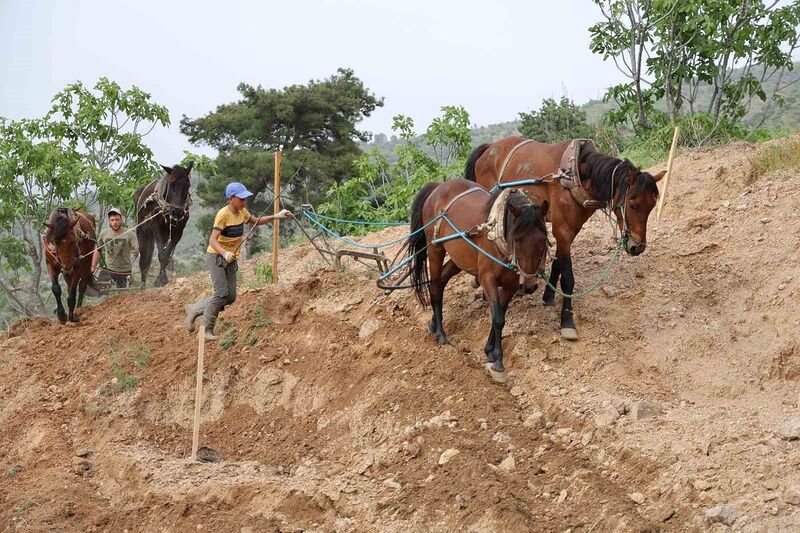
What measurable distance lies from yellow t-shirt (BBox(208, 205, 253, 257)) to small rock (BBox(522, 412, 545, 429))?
3617 mm

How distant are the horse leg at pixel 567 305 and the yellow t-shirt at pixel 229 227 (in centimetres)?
348

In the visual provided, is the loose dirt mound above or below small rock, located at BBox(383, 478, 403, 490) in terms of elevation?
above

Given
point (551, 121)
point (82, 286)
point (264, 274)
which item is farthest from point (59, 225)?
point (551, 121)

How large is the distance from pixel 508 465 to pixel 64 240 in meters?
7.85

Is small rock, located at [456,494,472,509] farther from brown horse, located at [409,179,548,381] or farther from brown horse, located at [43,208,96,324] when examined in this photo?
brown horse, located at [43,208,96,324]

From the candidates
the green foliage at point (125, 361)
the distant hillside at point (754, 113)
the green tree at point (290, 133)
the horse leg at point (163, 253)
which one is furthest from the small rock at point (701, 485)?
the green tree at point (290, 133)

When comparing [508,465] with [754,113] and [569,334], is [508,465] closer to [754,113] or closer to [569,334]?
[569,334]

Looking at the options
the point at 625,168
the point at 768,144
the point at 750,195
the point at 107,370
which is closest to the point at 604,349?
the point at 625,168

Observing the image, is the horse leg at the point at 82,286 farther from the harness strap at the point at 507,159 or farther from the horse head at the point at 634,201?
the horse head at the point at 634,201

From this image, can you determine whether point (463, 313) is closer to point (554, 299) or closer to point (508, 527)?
point (554, 299)

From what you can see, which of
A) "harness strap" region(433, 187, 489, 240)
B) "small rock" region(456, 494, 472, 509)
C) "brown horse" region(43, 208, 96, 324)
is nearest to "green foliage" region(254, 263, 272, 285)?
"brown horse" region(43, 208, 96, 324)

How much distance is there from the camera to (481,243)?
312 inches

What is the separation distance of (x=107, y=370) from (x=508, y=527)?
6177 mm

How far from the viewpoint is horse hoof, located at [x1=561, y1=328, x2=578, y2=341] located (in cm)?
820
